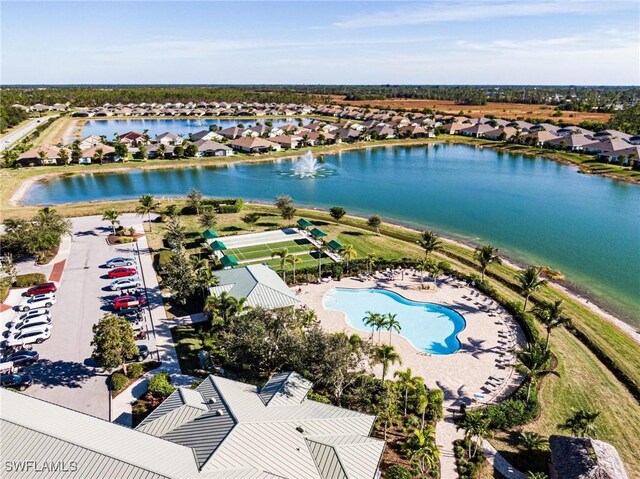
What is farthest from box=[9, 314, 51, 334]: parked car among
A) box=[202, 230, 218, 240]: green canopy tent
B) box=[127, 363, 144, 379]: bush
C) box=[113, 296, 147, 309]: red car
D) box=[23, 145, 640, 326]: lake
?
box=[23, 145, 640, 326]: lake

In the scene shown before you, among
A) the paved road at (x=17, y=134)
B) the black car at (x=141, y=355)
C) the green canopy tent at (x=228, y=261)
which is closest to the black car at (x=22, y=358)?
the black car at (x=141, y=355)

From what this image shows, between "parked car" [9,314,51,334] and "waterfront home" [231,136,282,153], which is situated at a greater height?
"waterfront home" [231,136,282,153]

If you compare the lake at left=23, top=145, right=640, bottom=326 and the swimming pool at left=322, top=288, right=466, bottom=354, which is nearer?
the swimming pool at left=322, top=288, right=466, bottom=354

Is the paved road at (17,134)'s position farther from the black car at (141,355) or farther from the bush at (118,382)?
the bush at (118,382)

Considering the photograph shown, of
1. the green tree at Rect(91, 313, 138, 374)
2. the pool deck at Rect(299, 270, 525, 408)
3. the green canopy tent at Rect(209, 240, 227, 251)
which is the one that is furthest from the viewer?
the green canopy tent at Rect(209, 240, 227, 251)

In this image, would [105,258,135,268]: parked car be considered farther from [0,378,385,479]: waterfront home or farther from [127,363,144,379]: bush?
[0,378,385,479]: waterfront home

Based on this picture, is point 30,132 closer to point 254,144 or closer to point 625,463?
point 254,144

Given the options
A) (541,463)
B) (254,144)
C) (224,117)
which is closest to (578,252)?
(541,463)
